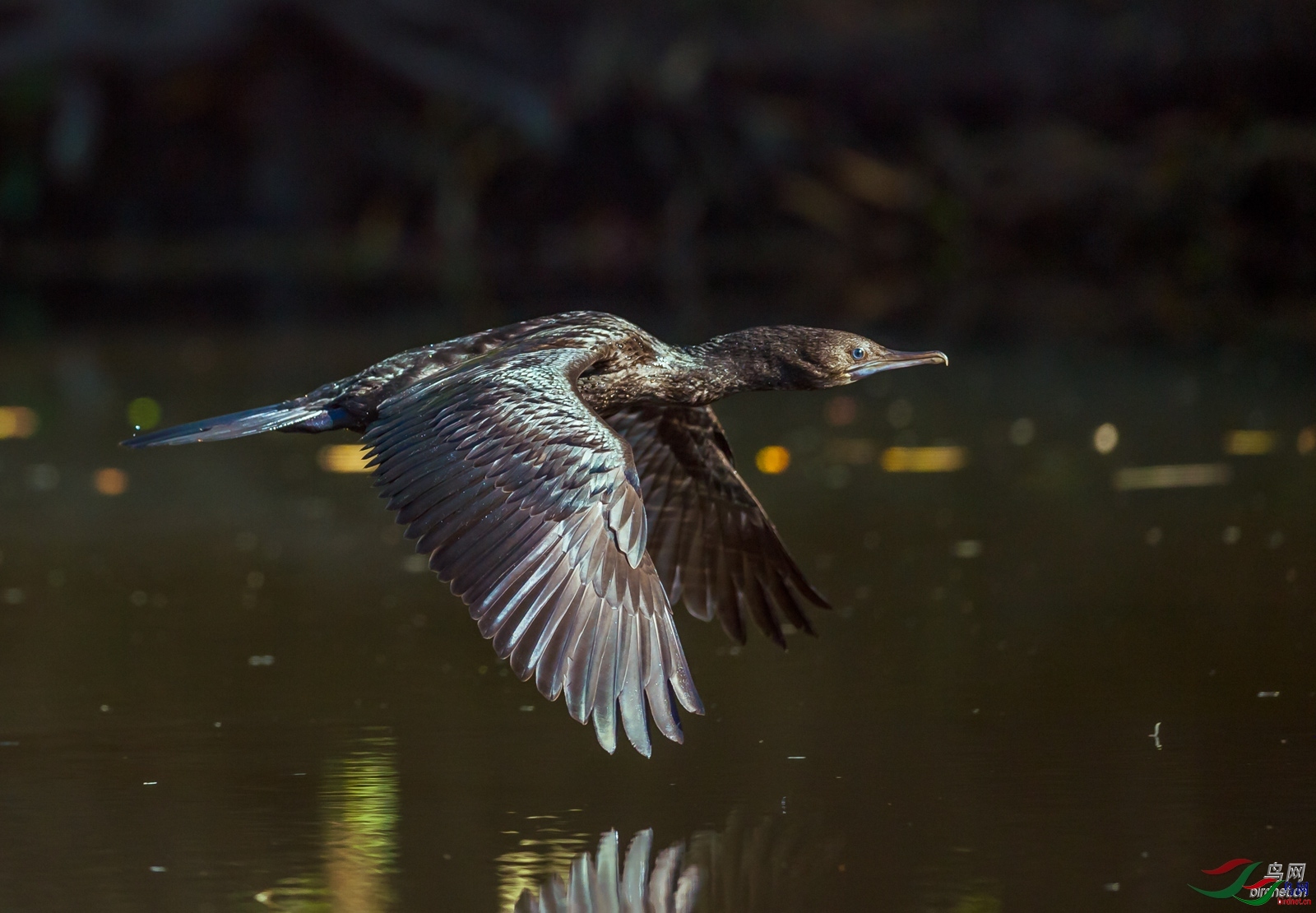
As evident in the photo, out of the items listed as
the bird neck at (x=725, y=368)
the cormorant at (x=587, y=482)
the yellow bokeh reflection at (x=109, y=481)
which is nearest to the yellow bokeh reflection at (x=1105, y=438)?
the cormorant at (x=587, y=482)

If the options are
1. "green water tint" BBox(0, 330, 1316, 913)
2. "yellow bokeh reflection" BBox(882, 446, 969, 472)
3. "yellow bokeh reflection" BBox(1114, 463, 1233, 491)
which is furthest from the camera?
"yellow bokeh reflection" BBox(882, 446, 969, 472)

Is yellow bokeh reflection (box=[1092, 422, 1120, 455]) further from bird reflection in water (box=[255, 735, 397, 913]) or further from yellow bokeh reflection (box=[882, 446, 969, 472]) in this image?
bird reflection in water (box=[255, 735, 397, 913])

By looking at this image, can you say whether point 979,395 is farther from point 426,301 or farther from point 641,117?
point 641,117

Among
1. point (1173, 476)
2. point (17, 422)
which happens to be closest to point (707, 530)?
point (1173, 476)

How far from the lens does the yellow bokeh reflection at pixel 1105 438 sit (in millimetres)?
10727

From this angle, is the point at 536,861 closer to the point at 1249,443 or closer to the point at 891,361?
the point at 891,361

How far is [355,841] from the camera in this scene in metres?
5.00

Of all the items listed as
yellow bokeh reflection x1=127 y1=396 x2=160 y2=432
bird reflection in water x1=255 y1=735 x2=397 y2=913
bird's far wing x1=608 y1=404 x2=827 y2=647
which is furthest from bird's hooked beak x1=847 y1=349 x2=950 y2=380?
yellow bokeh reflection x1=127 y1=396 x2=160 y2=432

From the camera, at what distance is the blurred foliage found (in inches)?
921

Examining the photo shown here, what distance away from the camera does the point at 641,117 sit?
26875 mm

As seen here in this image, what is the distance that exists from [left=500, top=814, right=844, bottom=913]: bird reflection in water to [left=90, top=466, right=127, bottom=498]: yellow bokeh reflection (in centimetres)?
597

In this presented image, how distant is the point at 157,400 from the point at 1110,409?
5.69 m

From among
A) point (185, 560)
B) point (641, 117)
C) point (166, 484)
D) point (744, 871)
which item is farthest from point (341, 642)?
point (641, 117)

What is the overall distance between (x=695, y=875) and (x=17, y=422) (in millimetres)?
8861
